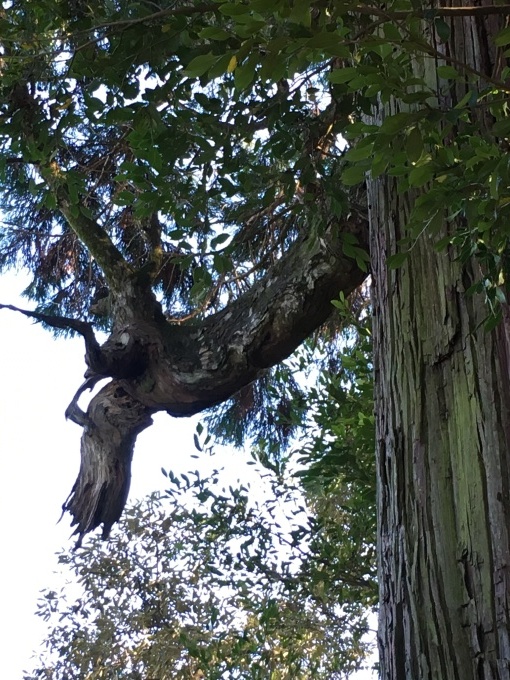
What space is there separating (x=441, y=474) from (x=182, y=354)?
2.49 m

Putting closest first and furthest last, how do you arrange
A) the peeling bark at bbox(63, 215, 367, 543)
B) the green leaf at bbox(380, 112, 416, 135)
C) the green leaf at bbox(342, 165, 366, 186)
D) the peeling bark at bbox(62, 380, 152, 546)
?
the green leaf at bbox(380, 112, 416, 135)
the green leaf at bbox(342, 165, 366, 186)
the peeling bark at bbox(63, 215, 367, 543)
the peeling bark at bbox(62, 380, 152, 546)

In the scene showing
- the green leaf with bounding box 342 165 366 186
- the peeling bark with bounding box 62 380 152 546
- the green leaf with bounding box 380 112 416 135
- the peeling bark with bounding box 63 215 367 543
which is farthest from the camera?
the peeling bark with bounding box 62 380 152 546

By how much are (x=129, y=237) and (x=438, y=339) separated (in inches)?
160

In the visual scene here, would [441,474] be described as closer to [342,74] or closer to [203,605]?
[342,74]

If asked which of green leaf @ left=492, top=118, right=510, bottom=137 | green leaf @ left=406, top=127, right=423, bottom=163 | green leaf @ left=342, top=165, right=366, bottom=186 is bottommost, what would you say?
green leaf @ left=406, top=127, right=423, bottom=163

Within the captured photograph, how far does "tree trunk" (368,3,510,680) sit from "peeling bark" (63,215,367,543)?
5.29 ft

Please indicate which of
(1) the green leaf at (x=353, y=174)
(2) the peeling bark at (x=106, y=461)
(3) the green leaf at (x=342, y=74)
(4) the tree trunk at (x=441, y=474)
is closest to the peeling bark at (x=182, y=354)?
(2) the peeling bark at (x=106, y=461)

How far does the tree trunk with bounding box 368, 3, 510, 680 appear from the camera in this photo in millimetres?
1595

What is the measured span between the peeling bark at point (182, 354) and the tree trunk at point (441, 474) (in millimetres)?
1612

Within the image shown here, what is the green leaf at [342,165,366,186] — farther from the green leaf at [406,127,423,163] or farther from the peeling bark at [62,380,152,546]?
the peeling bark at [62,380,152,546]

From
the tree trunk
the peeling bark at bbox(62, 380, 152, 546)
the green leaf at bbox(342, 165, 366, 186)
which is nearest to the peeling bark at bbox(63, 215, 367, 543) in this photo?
the peeling bark at bbox(62, 380, 152, 546)

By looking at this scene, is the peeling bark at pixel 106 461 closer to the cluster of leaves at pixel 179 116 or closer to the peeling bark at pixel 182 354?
the peeling bark at pixel 182 354

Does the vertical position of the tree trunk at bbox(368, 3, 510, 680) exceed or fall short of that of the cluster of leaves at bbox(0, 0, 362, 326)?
it falls short

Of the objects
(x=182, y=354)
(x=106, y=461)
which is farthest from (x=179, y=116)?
(x=106, y=461)
